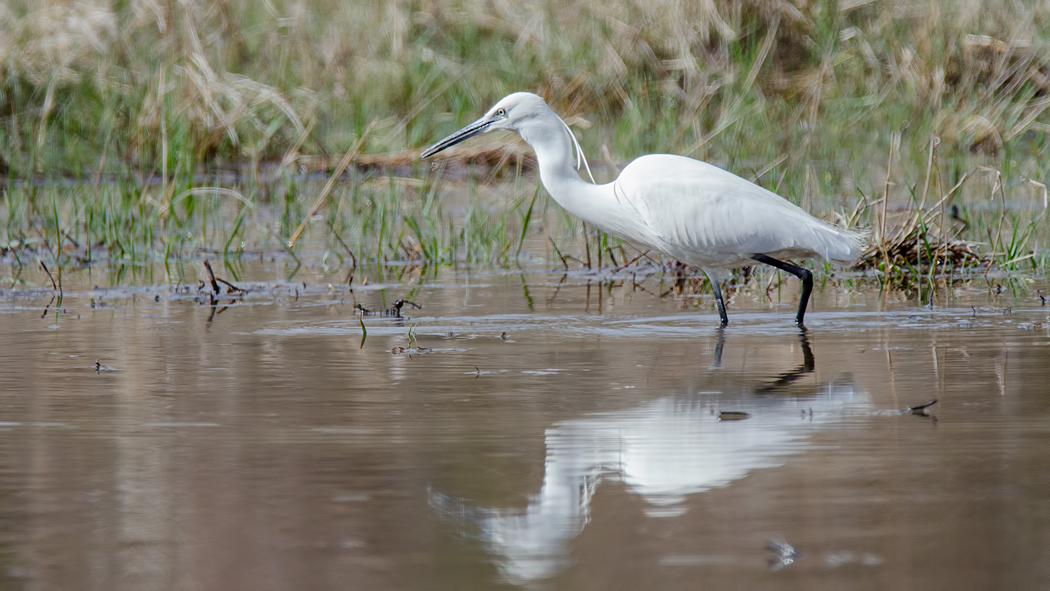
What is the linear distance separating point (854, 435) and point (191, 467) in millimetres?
1631

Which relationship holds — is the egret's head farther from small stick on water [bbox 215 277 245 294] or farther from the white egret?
small stick on water [bbox 215 277 245 294]

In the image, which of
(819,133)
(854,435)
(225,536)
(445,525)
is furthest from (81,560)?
(819,133)

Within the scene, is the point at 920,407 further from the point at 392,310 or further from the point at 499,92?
the point at 499,92

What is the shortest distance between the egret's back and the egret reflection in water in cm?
150

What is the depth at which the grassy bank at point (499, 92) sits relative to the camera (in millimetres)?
11031

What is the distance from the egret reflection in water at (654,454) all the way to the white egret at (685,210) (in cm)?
150

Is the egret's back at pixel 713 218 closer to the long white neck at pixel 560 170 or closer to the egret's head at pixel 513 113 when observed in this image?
the long white neck at pixel 560 170

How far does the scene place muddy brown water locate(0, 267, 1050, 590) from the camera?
298 centimetres

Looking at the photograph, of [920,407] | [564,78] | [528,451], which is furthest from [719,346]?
[564,78]

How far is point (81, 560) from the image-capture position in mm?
3023

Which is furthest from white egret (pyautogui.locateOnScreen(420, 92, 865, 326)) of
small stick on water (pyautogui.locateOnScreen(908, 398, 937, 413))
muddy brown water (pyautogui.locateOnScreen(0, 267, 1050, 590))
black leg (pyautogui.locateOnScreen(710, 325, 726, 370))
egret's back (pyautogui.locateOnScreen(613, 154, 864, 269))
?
small stick on water (pyautogui.locateOnScreen(908, 398, 937, 413))

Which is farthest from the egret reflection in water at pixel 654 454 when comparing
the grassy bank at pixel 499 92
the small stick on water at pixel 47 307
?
the grassy bank at pixel 499 92

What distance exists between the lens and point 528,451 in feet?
12.8

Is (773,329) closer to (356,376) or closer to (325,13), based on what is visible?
(356,376)
